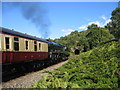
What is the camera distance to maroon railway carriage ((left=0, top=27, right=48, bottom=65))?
917 centimetres

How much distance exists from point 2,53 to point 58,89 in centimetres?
797

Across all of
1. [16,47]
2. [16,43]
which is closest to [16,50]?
[16,47]

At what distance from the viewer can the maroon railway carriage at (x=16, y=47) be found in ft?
30.1

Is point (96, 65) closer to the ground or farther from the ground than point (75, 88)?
farther from the ground

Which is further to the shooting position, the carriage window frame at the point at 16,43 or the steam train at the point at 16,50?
the carriage window frame at the point at 16,43

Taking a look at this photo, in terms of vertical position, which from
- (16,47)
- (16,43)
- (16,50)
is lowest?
(16,50)

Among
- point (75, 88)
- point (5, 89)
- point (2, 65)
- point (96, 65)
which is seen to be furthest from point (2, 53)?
point (75, 88)

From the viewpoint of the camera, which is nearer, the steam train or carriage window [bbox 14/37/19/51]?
the steam train

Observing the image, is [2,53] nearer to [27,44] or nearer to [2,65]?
[2,65]

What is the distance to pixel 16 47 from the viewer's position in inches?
420

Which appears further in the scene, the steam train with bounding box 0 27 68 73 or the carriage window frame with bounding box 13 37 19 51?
the carriage window frame with bounding box 13 37 19 51

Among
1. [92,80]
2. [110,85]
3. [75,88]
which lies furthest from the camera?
[92,80]

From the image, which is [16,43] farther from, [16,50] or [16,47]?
[16,50]

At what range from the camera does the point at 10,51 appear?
9797 mm
